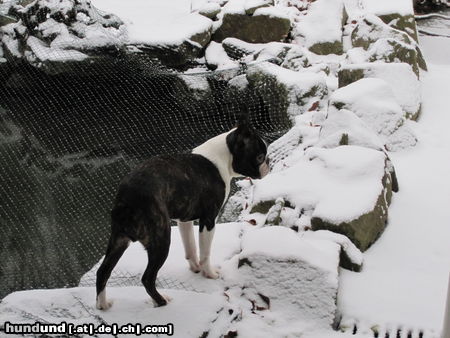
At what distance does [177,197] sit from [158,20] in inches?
224

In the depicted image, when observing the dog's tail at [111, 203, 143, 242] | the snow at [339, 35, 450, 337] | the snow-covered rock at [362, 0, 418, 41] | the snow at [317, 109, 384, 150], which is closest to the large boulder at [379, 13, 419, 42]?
the snow-covered rock at [362, 0, 418, 41]

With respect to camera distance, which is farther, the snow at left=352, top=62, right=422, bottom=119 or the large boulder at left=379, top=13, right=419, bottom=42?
the large boulder at left=379, top=13, right=419, bottom=42

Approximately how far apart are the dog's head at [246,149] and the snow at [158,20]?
15.0ft

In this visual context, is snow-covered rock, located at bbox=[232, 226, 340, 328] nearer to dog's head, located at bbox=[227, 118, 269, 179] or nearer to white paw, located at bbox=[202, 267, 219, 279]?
white paw, located at bbox=[202, 267, 219, 279]

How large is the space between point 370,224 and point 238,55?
14.5 feet

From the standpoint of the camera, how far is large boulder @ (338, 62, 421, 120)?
5910 mm

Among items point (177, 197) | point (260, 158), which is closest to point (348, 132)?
point (260, 158)

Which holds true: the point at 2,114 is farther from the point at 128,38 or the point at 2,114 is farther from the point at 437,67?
the point at 437,67

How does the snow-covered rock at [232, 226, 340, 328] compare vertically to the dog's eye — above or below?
below

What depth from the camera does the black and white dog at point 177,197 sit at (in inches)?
108

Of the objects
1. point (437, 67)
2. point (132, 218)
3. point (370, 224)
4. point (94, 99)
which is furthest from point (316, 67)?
point (132, 218)

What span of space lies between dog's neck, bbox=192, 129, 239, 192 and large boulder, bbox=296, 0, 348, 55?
4784 millimetres

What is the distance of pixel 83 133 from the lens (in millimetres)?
7070

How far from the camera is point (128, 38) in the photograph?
7652 mm
